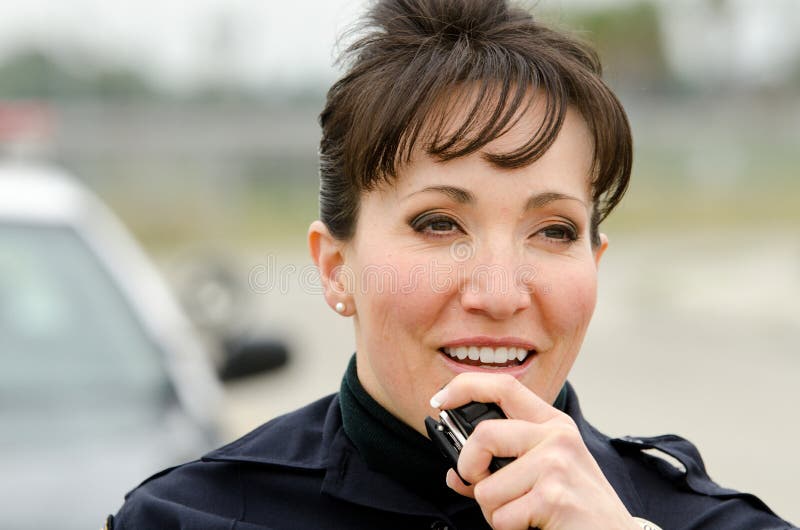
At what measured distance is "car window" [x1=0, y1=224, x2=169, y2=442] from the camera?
4129 mm

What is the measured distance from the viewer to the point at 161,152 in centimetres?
2264

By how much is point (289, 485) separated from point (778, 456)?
259 inches

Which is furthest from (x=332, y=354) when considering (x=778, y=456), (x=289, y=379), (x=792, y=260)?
(x=792, y=260)

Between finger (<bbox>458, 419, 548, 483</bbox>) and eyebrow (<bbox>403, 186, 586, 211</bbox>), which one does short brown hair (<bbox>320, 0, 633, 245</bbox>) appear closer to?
eyebrow (<bbox>403, 186, 586, 211</bbox>)

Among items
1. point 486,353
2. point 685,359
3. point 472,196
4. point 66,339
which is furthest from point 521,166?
point 685,359

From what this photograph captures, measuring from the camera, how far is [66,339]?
440cm

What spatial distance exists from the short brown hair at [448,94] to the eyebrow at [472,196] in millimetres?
56

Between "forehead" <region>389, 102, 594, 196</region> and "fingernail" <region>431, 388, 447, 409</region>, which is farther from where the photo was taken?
"forehead" <region>389, 102, 594, 196</region>

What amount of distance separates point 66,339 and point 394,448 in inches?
101

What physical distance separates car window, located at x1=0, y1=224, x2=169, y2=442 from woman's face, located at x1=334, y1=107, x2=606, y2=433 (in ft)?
7.30

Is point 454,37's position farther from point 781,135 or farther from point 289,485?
point 781,135

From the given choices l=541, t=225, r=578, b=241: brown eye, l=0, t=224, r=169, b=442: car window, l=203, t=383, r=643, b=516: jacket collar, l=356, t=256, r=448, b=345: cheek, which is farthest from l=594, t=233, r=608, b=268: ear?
l=0, t=224, r=169, b=442: car window

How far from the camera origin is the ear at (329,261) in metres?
2.26

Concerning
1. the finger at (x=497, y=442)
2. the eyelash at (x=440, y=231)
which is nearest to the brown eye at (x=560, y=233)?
the eyelash at (x=440, y=231)
